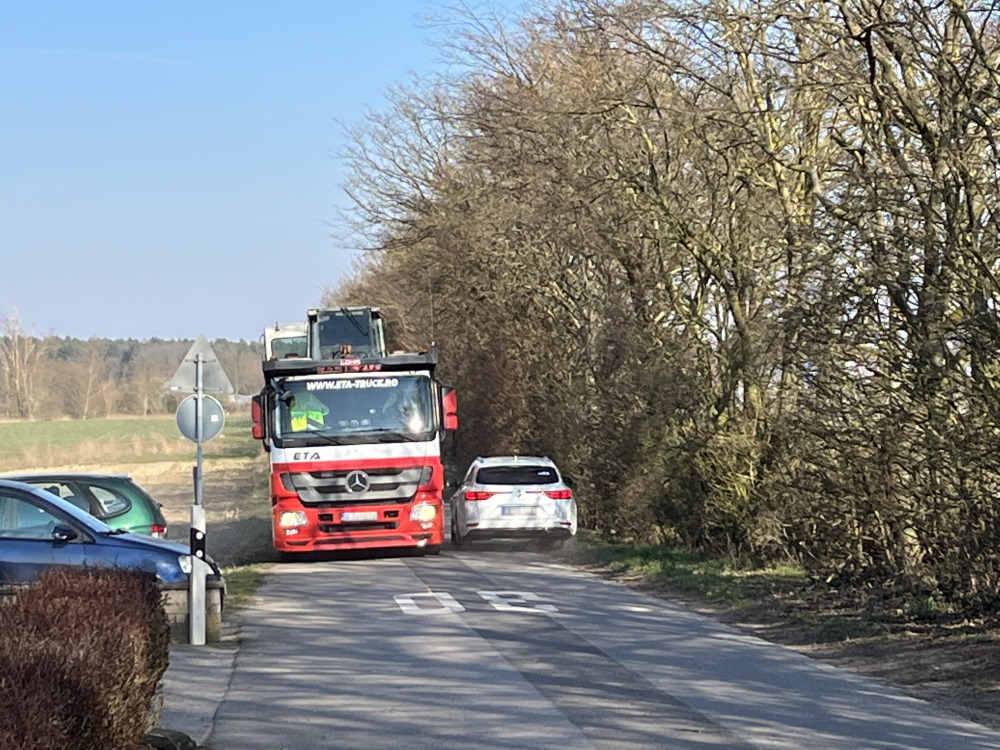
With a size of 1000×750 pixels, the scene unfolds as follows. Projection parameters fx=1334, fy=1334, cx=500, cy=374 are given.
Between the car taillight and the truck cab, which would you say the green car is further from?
the truck cab

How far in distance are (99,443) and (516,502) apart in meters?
61.8

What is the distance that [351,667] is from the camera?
11.8m

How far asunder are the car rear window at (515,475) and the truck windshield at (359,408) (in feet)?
9.46

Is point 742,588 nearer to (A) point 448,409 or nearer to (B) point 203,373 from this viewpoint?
(A) point 448,409

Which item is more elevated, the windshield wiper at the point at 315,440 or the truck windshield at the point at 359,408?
the truck windshield at the point at 359,408

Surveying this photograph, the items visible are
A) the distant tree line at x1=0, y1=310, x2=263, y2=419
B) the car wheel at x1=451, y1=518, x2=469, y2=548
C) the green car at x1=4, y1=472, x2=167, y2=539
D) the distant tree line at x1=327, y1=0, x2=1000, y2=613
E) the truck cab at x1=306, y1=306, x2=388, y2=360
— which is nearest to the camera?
the distant tree line at x1=327, y1=0, x2=1000, y2=613

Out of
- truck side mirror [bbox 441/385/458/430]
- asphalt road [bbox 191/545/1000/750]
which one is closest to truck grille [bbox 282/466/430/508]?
truck side mirror [bbox 441/385/458/430]

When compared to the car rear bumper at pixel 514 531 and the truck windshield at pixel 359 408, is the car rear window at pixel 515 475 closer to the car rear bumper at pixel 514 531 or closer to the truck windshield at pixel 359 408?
the car rear bumper at pixel 514 531

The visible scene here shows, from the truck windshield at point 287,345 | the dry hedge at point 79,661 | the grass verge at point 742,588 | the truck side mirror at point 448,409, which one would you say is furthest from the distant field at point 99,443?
the dry hedge at point 79,661

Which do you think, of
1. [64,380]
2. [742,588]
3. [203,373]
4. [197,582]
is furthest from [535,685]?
[64,380]

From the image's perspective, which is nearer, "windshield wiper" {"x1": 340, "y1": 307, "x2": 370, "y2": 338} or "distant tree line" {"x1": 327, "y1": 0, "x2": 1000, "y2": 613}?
"distant tree line" {"x1": 327, "y1": 0, "x2": 1000, "y2": 613}

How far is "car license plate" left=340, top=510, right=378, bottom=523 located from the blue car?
298 inches

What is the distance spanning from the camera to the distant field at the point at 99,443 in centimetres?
6606

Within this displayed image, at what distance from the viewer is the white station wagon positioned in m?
24.1
